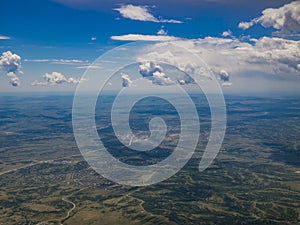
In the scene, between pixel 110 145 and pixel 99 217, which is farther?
pixel 110 145

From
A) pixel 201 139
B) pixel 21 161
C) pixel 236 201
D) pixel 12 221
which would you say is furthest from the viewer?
pixel 201 139

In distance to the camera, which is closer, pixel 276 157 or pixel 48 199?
pixel 48 199

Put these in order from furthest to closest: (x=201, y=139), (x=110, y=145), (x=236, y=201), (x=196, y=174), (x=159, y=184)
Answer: (x=201, y=139), (x=110, y=145), (x=196, y=174), (x=159, y=184), (x=236, y=201)

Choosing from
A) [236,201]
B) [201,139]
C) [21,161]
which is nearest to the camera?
[236,201]

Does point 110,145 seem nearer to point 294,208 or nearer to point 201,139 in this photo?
point 201,139

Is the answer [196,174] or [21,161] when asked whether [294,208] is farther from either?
[21,161]

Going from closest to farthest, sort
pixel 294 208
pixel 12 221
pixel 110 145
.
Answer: pixel 12 221, pixel 294 208, pixel 110 145

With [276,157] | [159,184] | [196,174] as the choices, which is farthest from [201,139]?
[159,184]

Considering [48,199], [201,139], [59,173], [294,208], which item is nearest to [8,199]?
[48,199]
